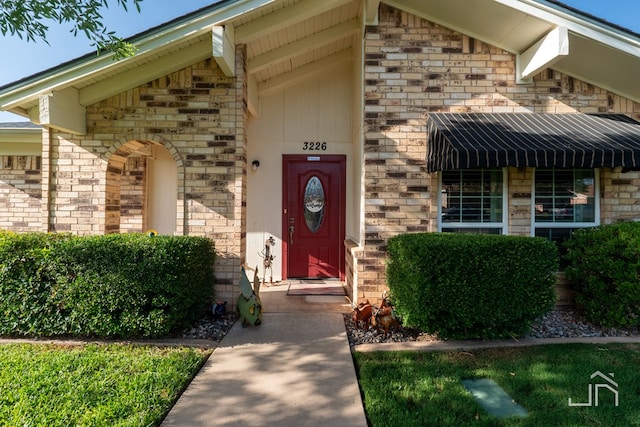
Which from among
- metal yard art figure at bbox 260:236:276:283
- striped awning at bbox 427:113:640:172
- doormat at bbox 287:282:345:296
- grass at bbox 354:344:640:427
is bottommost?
grass at bbox 354:344:640:427

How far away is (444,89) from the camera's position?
511 cm

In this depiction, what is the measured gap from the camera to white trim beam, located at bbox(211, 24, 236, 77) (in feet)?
13.9

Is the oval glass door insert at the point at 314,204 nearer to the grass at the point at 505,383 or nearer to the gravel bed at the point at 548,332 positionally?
the gravel bed at the point at 548,332

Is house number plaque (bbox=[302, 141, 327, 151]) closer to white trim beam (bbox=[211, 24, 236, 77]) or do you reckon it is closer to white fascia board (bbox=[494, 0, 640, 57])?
white trim beam (bbox=[211, 24, 236, 77])

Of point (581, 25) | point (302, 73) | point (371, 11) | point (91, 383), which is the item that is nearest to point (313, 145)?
point (302, 73)

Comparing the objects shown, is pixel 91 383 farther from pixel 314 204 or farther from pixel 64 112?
pixel 314 204

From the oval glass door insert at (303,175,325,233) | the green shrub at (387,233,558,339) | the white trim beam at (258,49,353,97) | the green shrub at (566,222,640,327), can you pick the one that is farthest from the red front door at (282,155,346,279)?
the green shrub at (566,222,640,327)

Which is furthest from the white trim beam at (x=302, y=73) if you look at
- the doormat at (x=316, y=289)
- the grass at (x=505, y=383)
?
the grass at (x=505, y=383)

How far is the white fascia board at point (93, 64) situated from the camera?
168 inches

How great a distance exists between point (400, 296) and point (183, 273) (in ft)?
8.58

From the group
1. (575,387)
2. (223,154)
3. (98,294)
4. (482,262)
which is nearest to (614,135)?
(482,262)

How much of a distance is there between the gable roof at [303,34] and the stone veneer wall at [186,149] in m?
0.24

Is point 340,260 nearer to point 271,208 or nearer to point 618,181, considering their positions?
point 271,208

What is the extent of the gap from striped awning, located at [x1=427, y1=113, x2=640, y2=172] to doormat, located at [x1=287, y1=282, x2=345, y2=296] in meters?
2.75
